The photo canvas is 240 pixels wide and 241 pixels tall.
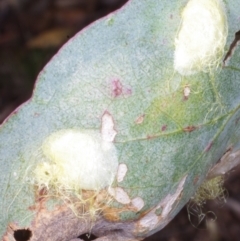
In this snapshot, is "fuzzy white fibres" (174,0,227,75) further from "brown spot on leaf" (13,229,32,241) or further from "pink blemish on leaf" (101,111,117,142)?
"brown spot on leaf" (13,229,32,241)

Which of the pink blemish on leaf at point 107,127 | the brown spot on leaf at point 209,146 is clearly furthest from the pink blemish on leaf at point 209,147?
the pink blemish on leaf at point 107,127

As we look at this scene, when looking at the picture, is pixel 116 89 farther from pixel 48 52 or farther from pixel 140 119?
pixel 48 52

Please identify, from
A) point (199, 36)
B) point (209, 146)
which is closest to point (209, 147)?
point (209, 146)

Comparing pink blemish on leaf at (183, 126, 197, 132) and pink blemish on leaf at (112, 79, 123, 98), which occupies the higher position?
pink blemish on leaf at (112, 79, 123, 98)

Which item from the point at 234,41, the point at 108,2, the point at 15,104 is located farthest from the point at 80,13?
the point at 234,41

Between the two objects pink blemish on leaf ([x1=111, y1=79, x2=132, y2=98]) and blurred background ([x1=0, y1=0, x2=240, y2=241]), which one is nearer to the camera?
pink blemish on leaf ([x1=111, y1=79, x2=132, y2=98])

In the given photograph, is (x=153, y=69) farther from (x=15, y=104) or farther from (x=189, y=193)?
(x=15, y=104)

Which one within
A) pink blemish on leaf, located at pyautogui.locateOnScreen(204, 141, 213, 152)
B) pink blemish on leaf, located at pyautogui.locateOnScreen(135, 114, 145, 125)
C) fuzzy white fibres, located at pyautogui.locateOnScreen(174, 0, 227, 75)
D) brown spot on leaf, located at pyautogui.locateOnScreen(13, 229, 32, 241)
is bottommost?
brown spot on leaf, located at pyautogui.locateOnScreen(13, 229, 32, 241)

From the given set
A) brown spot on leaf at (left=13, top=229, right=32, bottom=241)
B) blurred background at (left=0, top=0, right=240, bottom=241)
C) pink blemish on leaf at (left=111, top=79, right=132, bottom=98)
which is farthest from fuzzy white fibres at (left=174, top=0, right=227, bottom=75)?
blurred background at (left=0, top=0, right=240, bottom=241)
